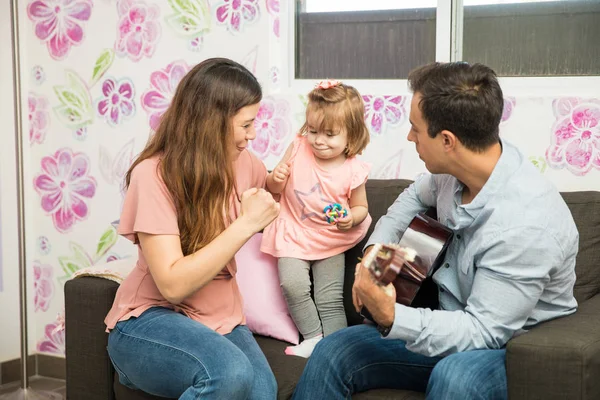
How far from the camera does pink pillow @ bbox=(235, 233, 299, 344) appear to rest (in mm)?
2500

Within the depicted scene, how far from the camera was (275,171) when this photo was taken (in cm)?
247

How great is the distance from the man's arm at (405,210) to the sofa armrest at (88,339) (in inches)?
29.9

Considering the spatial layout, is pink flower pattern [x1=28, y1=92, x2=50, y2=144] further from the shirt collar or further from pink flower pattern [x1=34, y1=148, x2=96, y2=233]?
the shirt collar

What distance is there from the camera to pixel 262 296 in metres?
2.54

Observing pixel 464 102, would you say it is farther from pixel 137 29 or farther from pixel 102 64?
pixel 102 64

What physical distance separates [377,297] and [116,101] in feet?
5.91

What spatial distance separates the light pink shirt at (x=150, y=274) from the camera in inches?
80.3

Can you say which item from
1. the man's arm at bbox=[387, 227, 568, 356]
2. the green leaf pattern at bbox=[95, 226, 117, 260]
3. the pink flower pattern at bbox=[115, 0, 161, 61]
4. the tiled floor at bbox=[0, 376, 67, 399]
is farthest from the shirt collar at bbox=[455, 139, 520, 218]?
Answer: the tiled floor at bbox=[0, 376, 67, 399]

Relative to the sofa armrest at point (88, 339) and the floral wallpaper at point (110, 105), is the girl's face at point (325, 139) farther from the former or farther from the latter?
the sofa armrest at point (88, 339)

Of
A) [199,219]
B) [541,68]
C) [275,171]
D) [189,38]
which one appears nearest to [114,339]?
[199,219]

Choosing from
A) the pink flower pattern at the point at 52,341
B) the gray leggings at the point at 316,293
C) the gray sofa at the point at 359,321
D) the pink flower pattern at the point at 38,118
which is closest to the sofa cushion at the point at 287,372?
the gray sofa at the point at 359,321

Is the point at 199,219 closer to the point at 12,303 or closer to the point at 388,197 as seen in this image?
the point at 388,197

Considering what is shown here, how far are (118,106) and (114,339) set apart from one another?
1.40m

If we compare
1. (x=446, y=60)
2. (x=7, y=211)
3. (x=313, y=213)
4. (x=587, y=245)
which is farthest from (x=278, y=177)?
(x=7, y=211)
